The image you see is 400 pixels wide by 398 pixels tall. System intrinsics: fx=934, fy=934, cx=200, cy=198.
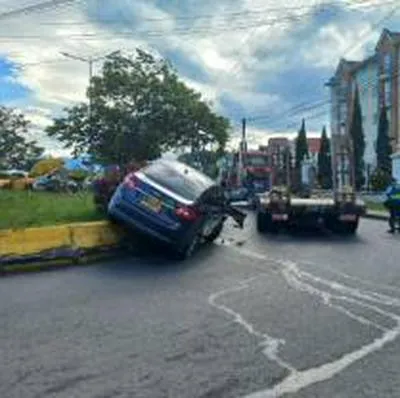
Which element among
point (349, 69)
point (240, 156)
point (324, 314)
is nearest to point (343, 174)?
point (324, 314)

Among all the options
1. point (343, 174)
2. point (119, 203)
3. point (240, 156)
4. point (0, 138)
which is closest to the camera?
point (119, 203)

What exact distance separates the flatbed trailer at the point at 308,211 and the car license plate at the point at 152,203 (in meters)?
7.20

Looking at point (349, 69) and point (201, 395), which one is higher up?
point (349, 69)

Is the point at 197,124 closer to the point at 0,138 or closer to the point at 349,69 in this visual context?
the point at 349,69

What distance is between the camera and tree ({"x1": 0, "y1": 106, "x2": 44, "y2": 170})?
101375 mm

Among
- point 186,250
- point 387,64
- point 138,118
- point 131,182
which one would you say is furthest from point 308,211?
point 387,64

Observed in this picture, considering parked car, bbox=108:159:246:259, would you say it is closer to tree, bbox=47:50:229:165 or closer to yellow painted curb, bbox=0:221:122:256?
yellow painted curb, bbox=0:221:122:256

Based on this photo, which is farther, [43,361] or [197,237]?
[197,237]

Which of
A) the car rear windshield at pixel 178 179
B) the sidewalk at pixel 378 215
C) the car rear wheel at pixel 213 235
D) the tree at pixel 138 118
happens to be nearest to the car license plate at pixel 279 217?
the car rear wheel at pixel 213 235

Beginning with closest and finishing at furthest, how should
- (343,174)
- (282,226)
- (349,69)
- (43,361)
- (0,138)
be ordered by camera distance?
(43,361) → (282,226) → (343,174) → (349,69) → (0,138)

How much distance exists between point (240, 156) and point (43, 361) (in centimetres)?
4207

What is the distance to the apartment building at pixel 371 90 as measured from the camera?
6969 centimetres

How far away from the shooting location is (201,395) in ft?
23.0

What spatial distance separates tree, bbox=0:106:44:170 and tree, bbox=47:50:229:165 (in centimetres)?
4123
